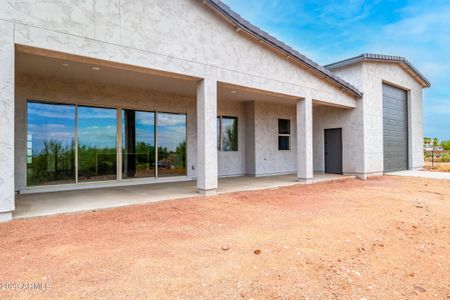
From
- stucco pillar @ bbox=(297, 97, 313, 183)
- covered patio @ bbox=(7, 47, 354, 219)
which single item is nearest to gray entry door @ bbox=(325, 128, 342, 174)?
covered patio @ bbox=(7, 47, 354, 219)

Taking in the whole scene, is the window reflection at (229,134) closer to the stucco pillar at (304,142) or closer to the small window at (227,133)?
the small window at (227,133)

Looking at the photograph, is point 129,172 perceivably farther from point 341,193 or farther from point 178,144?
point 341,193

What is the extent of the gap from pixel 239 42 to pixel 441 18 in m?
19.3

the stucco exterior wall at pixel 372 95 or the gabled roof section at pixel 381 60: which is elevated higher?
the gabled roof section at pixel 381 60

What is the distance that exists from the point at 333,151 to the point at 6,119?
41.6 feet

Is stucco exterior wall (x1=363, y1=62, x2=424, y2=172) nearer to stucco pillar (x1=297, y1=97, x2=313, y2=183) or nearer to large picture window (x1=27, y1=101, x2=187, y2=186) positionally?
stucco pillar (x1=297, y1=97, x2=313, y2=183)

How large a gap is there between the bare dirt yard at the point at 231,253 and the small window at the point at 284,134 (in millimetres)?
7039

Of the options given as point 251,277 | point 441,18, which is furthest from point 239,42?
point 441,18

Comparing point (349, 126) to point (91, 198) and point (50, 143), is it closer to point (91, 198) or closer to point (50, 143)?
point (91, 198)

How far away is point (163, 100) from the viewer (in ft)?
32.2

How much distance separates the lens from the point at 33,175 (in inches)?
297

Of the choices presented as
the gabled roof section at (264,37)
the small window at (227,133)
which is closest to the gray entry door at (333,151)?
the gabled roof section at (264,37)

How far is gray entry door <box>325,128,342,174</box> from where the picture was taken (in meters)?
13.0

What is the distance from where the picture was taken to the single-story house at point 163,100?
514 cm
